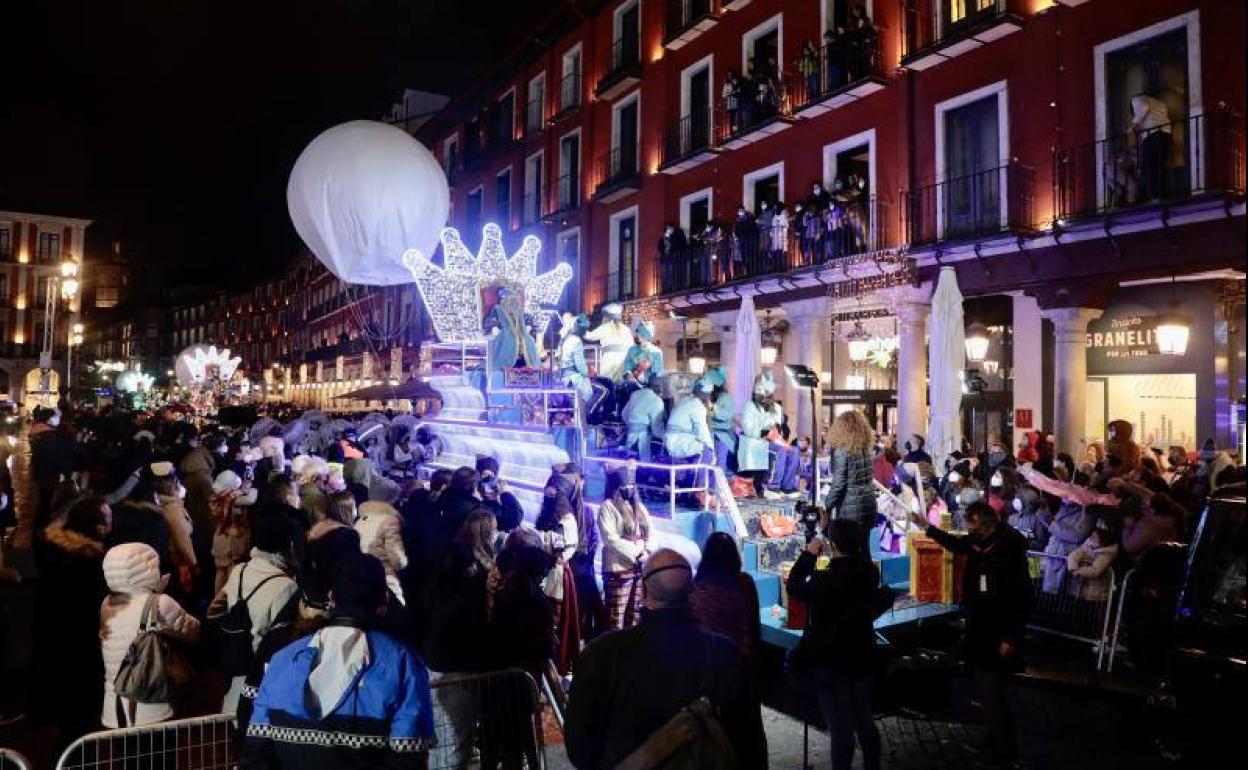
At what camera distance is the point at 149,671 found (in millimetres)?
4219

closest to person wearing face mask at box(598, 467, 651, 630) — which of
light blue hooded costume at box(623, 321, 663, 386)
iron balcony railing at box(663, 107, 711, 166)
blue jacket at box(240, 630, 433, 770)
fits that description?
light blue hooded costume at box(623, 321, 663, 386)

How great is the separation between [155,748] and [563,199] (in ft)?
83.3

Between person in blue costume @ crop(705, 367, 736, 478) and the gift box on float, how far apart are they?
10.0 feet

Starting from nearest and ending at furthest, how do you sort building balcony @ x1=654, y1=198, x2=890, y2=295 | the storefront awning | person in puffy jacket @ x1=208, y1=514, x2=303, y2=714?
1. person in puffy jacket @ x1=208, y1=514, x2=303, y2=714
2. the storefront awning
3. building balcony @ x1=654, y1=198, x2=890, y2=295

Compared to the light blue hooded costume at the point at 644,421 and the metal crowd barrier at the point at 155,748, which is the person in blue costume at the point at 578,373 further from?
the metal crowd barrier at the point at 155,748

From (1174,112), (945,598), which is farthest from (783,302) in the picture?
(945,598)

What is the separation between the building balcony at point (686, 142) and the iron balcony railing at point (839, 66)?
3.44m

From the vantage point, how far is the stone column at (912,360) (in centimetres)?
1675

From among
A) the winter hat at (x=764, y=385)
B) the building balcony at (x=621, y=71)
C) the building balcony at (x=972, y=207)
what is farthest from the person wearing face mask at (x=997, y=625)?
the building balcony at (x=621, y=71)

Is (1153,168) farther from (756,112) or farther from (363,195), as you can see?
(363,195)

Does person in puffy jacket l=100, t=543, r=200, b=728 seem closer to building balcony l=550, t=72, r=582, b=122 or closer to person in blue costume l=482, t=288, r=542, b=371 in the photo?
person in blue costume l=482, t=288, r=542, b=371

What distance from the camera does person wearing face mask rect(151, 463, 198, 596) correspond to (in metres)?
7.31

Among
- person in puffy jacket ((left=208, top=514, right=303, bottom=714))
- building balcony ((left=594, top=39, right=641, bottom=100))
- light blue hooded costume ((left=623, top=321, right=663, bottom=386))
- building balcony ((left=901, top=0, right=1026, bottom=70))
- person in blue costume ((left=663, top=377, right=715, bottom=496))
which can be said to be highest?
building balcony ((left=594, top=39, right=641, bottom=100))

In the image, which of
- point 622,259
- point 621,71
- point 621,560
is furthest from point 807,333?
point 621,560
